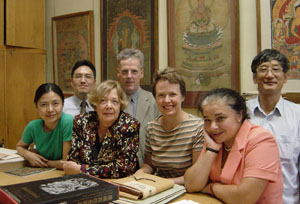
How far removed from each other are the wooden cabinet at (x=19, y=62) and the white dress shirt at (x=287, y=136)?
10.1 feet

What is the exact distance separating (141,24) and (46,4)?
179 cm

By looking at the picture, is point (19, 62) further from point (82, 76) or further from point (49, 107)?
point (49, 107)

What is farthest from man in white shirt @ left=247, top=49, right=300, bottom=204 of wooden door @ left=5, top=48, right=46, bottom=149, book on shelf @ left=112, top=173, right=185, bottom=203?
wooden door @ left=5, top=48, right=46, bottom=149

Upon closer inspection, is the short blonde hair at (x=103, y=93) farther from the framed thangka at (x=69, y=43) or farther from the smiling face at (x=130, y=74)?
the framed thangka at (x=69, y=43)

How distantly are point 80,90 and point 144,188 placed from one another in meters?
1.62

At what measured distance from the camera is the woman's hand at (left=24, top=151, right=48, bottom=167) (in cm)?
220

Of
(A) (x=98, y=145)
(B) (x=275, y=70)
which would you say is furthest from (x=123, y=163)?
(B) (x=275, y=70)

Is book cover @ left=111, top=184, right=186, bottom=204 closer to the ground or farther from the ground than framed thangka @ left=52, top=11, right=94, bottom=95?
closer to the ground

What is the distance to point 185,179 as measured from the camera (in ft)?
5.36

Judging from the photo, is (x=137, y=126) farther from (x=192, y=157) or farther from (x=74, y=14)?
(x=74, y=14)

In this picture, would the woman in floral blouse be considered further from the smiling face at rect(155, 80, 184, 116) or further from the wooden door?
the wooden door

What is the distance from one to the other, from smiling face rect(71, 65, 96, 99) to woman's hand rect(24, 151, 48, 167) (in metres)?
0.78

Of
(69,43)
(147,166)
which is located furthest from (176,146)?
(69,43)

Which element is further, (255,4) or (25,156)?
(255,4)
